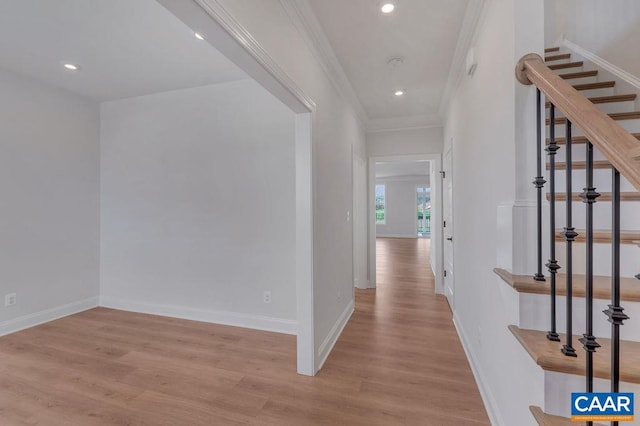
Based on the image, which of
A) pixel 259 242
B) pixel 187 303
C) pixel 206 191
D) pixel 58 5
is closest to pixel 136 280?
pixel 187 303

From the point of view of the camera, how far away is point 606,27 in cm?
238

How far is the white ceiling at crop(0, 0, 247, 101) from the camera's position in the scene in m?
2.02

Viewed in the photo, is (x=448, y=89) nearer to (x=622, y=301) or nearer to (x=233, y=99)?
(x=233, y=99)

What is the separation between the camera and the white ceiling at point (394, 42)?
77.4 inches

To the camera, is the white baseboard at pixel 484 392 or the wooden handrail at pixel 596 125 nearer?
the wooden handrail at pixel 596 125

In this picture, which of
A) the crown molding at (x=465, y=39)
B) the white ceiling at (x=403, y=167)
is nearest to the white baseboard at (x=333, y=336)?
the crown molding at (x=465, y=39)

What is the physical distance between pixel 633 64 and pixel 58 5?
434cm

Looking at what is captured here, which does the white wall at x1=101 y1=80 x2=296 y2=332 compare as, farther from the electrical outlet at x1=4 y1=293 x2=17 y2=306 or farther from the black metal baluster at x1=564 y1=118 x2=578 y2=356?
the black metal baluster at x1=564 y1=118 x2=578 y2=356

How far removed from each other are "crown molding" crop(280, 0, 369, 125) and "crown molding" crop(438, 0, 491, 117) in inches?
42.4

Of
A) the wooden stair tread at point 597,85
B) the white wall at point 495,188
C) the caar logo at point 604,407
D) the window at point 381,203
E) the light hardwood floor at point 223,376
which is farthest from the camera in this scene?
the window at point 381,203

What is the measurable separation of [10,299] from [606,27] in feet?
21.0

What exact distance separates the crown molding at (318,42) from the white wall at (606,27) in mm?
1684

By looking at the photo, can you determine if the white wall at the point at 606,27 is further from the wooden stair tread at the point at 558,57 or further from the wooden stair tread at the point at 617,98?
the wooden stair tread at the point at 617,98

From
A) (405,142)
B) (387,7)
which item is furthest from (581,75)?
(405,142)
